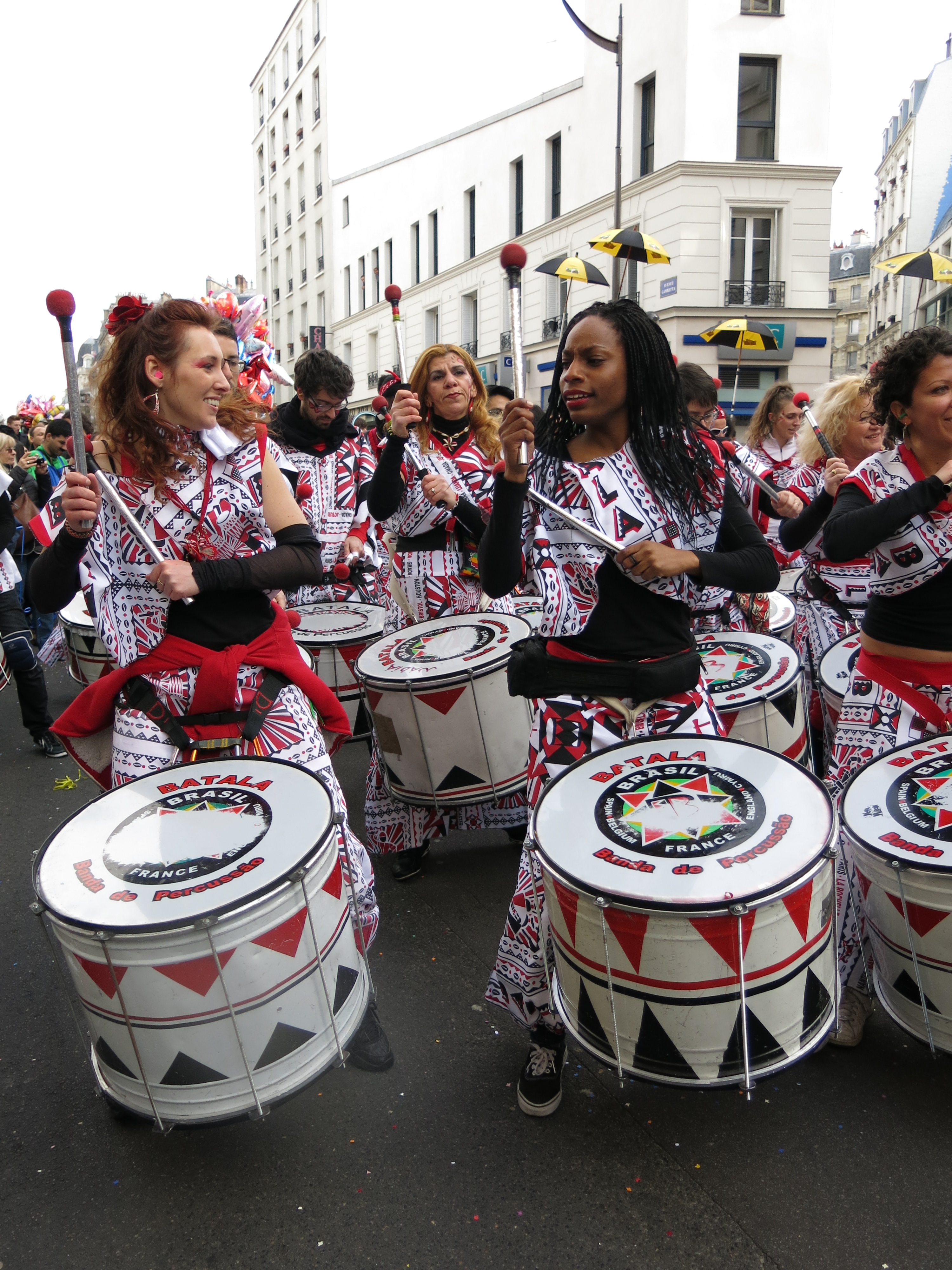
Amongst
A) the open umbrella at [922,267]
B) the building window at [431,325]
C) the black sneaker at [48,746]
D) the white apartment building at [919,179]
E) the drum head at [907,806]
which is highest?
the white apartment building at [919,179]

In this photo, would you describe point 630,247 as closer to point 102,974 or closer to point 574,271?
point 574,271

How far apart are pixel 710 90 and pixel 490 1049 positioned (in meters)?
22.9

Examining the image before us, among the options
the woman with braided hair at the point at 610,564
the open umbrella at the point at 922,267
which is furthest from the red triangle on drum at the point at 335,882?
the open umbrella at the point at 922,267

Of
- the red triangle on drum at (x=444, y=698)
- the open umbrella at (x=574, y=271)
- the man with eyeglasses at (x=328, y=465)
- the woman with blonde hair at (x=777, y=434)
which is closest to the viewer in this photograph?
the red triangle on drum at (x=444, y=698)

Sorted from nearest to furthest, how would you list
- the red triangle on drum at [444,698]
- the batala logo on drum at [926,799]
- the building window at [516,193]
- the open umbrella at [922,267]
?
the batala logo on drum at [926,799], the red triangle on drum at [444,698], the open umbrella at [922,267], the building window at [516,193]

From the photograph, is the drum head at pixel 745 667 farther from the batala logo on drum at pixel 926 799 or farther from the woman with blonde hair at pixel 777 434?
the woman with blonde hair at pixel 777 434

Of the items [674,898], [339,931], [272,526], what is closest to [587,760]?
[674,898]

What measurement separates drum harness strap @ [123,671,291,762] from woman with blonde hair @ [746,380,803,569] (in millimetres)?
4029

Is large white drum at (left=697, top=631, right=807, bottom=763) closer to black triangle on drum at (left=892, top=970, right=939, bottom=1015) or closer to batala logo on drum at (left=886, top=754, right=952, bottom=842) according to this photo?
batala logo on drum at (left=886, top=754, right=952, bottom=842)

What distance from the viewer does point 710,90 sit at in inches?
813

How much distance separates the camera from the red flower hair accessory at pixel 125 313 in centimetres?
234

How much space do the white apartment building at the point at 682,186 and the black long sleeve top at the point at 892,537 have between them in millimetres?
15650

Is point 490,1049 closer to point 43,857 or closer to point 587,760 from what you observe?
point 587,760

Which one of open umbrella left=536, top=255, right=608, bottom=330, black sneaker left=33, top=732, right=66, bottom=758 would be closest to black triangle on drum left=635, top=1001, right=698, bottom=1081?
black sneaker left=33, top=732, right=66, bottom=758
